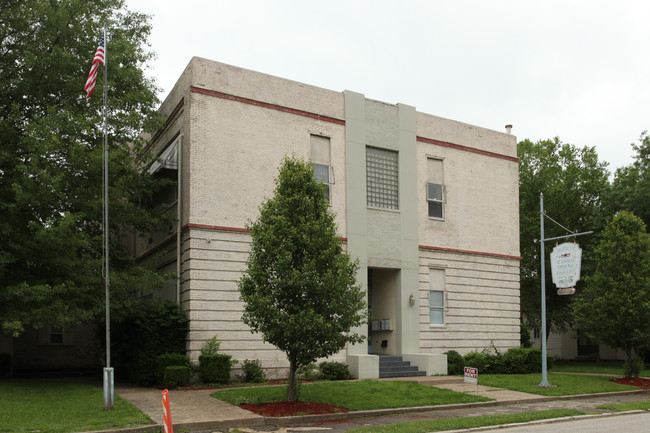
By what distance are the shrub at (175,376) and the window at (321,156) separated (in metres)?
8.24

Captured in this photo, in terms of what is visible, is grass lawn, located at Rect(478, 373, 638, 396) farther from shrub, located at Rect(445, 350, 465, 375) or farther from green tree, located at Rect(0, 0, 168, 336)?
green tree, located at Rect(0, 0, 168, 336)

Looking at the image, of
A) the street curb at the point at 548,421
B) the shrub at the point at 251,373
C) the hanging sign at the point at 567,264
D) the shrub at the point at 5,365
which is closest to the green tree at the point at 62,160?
the shrub at the point at 251,373

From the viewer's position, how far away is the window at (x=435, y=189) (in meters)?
26.8

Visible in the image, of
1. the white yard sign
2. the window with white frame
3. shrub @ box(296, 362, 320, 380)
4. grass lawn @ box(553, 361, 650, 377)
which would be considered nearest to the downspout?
shrub @ box(296, 362, 320, 380)

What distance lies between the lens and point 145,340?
20.2 metres

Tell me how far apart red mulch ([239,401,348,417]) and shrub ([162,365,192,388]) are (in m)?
3.74

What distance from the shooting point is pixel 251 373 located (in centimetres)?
2061

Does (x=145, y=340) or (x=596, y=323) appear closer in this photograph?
(x=145, y=340)

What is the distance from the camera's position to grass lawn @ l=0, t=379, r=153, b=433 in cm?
1296

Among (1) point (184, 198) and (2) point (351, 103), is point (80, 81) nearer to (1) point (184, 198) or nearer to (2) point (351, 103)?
(1) point (184, 198)

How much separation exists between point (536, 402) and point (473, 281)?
8.58 m

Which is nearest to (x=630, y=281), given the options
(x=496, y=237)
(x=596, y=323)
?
(x=596, y=323)

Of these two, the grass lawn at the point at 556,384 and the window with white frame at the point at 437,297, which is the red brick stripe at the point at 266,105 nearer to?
the window with white frame at the point at 437,297

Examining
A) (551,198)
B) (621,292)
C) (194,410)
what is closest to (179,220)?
(194,410)
